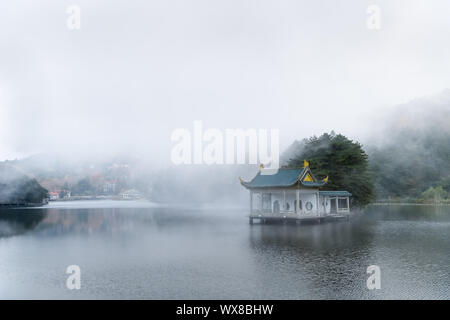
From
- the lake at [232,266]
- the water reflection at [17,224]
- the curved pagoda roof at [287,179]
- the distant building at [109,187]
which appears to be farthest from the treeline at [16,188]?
the distant building at [109,187]

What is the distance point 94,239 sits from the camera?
98.9 ft

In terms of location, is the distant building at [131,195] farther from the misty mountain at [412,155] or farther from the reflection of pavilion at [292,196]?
the reflection of pavilion at [292,196]

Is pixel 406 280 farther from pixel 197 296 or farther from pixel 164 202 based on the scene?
pixel 164 202

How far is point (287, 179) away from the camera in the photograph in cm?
4044

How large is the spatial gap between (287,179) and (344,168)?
11.1 m

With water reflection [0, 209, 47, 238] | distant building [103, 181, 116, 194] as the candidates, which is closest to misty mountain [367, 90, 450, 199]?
water reflection [0, 209, 47, 238]

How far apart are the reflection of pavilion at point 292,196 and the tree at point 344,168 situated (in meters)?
4.54

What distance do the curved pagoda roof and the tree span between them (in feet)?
23.1

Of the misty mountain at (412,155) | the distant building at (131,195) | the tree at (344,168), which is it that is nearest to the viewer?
the tree at (344,168)

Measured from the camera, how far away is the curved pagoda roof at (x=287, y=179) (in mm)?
39688

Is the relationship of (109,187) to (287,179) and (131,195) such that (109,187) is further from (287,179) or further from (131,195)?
(287,179)

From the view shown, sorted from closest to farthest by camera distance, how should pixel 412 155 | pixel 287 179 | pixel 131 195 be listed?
1. pixel 287 179
2. pixel 412 155
3. pixel 131 195

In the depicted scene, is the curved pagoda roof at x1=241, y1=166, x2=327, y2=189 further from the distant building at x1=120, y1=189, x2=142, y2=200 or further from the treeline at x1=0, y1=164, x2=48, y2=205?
the distant building at x1=120, y1=189, x2=142, y2=200

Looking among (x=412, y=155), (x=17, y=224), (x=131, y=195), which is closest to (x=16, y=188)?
(x=17, y=224)
